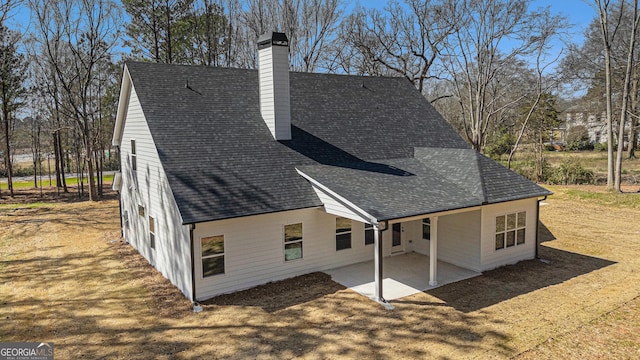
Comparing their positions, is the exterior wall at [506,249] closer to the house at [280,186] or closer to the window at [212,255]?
the house at [280,186]

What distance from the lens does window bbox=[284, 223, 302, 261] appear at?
11.5 meters

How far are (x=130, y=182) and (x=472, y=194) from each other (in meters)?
11.6

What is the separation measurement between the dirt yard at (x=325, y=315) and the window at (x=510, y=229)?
806 millimetres

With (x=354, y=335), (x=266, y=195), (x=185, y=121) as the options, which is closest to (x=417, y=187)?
(x=266, y=195)

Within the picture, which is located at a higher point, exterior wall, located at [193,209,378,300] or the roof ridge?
the roof ridge

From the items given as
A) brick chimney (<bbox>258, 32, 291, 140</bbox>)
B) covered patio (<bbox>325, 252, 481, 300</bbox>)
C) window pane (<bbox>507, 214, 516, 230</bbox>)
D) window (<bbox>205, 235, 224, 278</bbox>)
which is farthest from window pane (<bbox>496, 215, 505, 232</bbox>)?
window (<bbox>205, 235, 224, 278</bbox>)

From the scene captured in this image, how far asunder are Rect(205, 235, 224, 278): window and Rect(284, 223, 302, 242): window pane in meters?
1.85

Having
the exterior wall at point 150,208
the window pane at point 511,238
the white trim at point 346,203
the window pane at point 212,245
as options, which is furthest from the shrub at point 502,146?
the window pane at point 212,245

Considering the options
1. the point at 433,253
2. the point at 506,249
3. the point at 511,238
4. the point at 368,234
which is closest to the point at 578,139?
the point at 511,238

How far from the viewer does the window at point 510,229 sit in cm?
1252

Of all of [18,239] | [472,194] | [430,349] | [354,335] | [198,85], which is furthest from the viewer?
[18,239]

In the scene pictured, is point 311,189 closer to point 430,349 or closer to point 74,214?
point 430,349

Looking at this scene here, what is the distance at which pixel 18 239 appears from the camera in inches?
676

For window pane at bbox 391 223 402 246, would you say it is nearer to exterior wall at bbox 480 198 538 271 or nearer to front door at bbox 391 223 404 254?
front door at bbox 391 223 404 254
